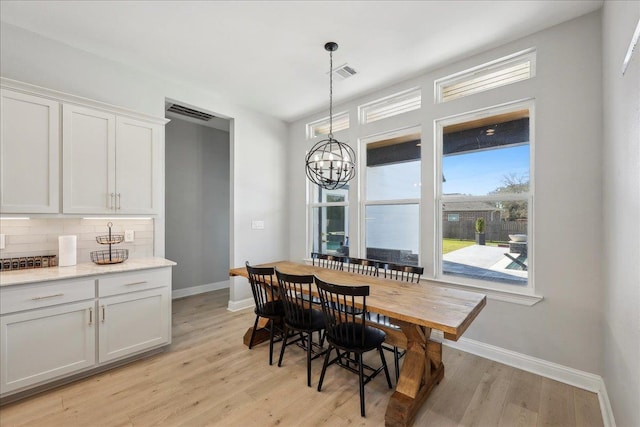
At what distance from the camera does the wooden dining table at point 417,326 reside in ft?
5.87

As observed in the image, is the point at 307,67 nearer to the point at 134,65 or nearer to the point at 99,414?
the point at 134,65

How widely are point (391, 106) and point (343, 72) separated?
926 mm

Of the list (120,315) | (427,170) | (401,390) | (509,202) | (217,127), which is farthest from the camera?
(217,127)

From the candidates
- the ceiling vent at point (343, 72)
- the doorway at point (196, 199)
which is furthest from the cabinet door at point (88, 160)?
the ceiling vent at point (343, 72)

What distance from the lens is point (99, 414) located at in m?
2.01

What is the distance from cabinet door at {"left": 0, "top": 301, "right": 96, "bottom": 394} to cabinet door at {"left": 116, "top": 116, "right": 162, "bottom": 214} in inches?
42.5

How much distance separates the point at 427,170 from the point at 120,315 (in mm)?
3627

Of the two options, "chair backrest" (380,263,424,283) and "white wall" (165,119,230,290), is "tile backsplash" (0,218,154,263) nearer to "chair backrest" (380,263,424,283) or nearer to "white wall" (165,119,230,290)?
"white wall" (165,119,230,290)

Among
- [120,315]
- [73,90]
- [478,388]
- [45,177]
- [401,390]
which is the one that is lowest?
[478,388]

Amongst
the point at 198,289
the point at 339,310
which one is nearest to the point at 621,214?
the point at 339,310

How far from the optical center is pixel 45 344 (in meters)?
2.22

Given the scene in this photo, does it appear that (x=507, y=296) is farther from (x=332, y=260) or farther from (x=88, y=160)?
(x=88, y=160)

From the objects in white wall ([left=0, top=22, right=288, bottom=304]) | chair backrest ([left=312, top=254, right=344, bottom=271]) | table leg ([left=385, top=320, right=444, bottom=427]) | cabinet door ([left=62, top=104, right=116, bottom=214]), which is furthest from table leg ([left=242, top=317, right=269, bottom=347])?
cabinet door ([left=62, top=104, right=116, bottom=214])

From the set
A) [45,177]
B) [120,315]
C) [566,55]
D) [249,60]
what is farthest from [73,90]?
[566,55]
